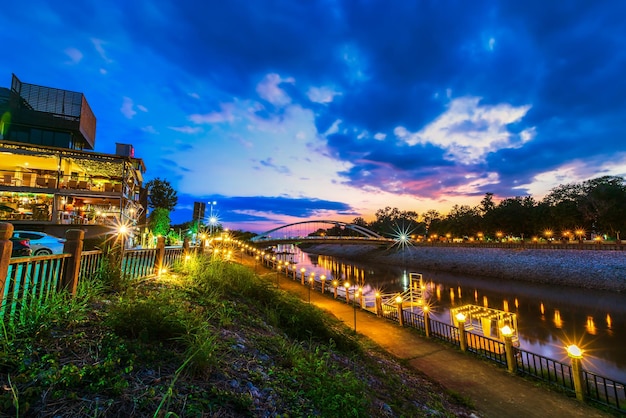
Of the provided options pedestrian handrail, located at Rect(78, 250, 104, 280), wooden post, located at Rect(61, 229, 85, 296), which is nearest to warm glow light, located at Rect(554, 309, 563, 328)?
pedestrian handrail, located at Rect(78, 250, 104, 280)

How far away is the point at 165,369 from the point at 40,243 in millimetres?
12771

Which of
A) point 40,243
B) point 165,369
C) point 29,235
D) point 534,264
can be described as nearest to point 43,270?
point 165,369

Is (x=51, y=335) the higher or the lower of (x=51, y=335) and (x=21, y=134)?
the lower

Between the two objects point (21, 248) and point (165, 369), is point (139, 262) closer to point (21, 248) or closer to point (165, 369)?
point (21, 248)

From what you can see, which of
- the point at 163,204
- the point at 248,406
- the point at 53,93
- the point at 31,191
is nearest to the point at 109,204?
the point at 31,191

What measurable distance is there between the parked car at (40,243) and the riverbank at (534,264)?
44.3m

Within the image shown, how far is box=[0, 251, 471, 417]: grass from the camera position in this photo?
9.31 feet

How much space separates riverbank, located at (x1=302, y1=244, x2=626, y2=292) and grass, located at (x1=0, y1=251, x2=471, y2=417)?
3606 cm

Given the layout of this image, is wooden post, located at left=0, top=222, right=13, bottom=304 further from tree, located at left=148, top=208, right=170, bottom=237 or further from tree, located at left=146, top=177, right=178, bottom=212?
tree, located at left=146, top=177, right=178, bottom=212

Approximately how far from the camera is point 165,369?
360 cm

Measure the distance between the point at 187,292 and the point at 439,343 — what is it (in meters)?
9.84

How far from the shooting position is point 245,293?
9.45 meters

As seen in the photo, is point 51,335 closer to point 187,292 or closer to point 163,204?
point 187,292

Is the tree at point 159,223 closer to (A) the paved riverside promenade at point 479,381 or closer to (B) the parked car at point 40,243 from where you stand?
(B) the parked car at point 40,243
